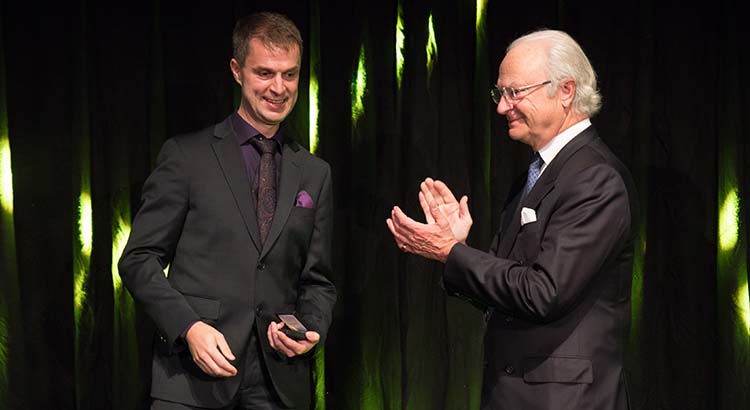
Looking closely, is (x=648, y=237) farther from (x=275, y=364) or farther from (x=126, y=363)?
(x=126, y=363)

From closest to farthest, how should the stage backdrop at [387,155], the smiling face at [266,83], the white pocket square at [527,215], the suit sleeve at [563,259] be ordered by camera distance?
the suit sleeve at [563,259] < the white pocket square at [527,215] < the smiling face at [266,83] < the stage backdrop at [387,155]

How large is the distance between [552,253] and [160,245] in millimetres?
1042

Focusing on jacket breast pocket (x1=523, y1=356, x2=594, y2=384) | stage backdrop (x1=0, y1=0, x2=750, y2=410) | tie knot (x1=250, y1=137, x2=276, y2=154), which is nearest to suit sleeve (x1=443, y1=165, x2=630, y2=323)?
jacket breast pocket (x1=523, y1=356, x2=594, y2=384)

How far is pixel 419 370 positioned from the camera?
3.38 meters

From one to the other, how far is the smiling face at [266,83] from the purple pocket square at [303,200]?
0.21 m

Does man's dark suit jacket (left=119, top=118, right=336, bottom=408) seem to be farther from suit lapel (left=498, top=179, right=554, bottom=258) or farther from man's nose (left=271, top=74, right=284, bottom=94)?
suit lapel (left=498, top=179, right=554, bottom=258)

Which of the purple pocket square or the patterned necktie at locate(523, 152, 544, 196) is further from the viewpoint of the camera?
the purple pocket square

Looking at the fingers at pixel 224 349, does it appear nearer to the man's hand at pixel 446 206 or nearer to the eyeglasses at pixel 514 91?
the man's hand at pixel 446 206

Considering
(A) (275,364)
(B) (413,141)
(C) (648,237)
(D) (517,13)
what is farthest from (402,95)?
(A) (275,364)

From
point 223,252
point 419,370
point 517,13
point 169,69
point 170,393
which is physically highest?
point 517,13

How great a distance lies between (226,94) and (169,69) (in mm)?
224

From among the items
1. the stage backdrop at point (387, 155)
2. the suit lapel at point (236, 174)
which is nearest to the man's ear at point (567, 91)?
the suit lapel at point (236, 174)

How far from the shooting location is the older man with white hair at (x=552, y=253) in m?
2.03

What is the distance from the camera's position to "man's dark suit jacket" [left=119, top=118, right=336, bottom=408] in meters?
2.35
